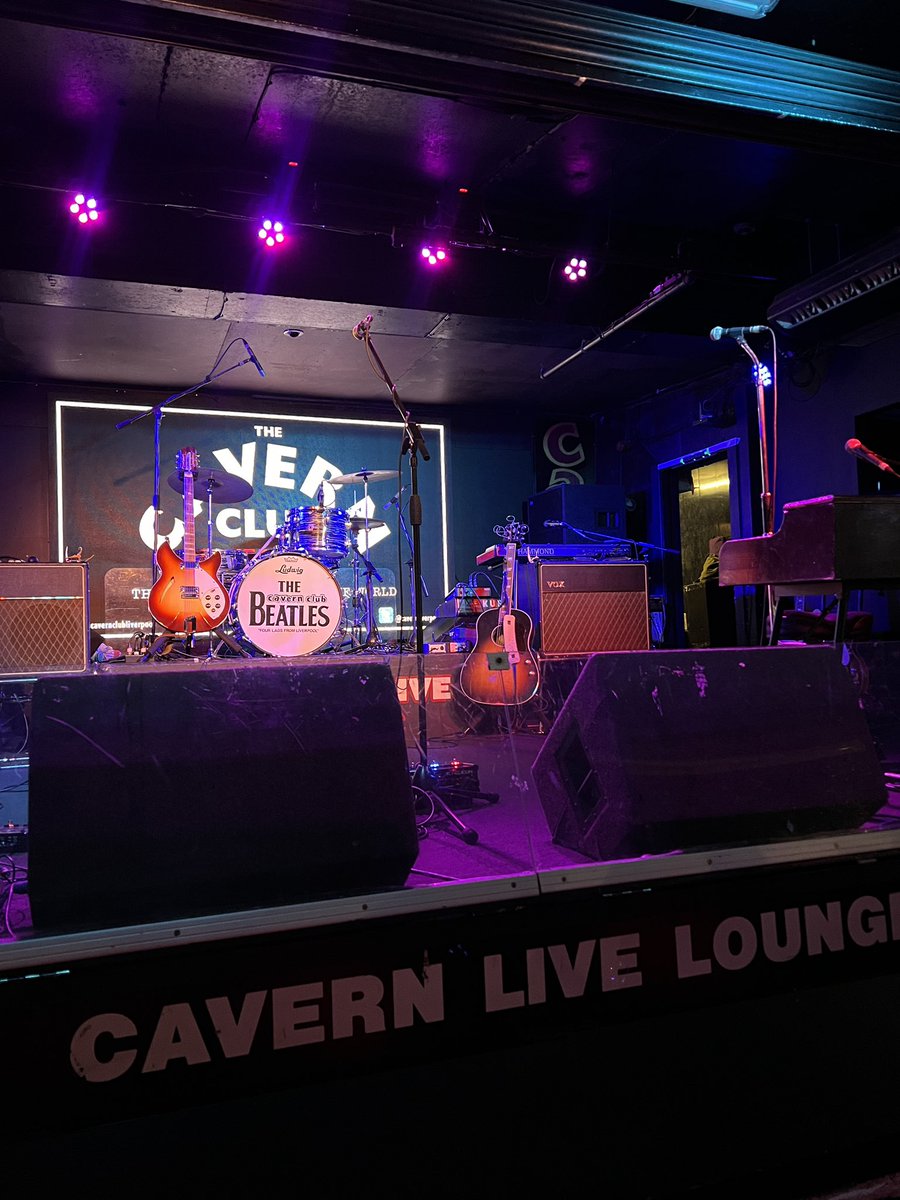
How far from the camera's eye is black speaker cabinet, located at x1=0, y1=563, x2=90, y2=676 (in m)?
4.64

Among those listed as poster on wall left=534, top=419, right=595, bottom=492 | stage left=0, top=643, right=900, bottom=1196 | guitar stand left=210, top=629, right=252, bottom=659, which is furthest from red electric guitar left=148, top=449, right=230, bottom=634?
poster on wall left=534, top=419, right=595, bottom=492

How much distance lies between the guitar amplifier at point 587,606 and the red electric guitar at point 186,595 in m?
2.22

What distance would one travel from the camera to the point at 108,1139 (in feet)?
3.73

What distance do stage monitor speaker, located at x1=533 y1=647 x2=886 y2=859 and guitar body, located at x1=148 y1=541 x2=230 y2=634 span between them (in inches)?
173

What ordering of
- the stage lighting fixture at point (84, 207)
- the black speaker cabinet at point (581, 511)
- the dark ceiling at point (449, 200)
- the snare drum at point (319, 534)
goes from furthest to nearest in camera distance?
the black speaker cabinet at point (581, 511) → the snare drum at point (319, 534) → the stage lighting fixture at point (84, 207) → the dark ceiling at point (449, 200)

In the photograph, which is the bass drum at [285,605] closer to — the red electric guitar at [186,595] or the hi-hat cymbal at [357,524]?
the red electric guitar at [186,595]

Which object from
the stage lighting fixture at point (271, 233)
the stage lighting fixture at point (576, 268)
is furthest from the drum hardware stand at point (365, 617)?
the stage lighting fixture at point (576, 268)

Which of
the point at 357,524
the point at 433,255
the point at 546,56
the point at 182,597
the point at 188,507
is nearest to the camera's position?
the point at 546,56

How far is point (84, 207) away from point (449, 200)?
2.22m

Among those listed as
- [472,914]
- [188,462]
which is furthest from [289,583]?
[472,914]

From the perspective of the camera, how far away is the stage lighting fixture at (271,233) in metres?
5.18

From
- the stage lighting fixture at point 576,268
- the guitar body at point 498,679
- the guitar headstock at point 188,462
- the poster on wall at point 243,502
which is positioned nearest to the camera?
the guitar body at point 498,679

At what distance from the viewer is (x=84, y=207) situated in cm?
488

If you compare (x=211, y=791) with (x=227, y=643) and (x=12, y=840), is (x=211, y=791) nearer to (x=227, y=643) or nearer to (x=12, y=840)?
(x=12, y=840)
